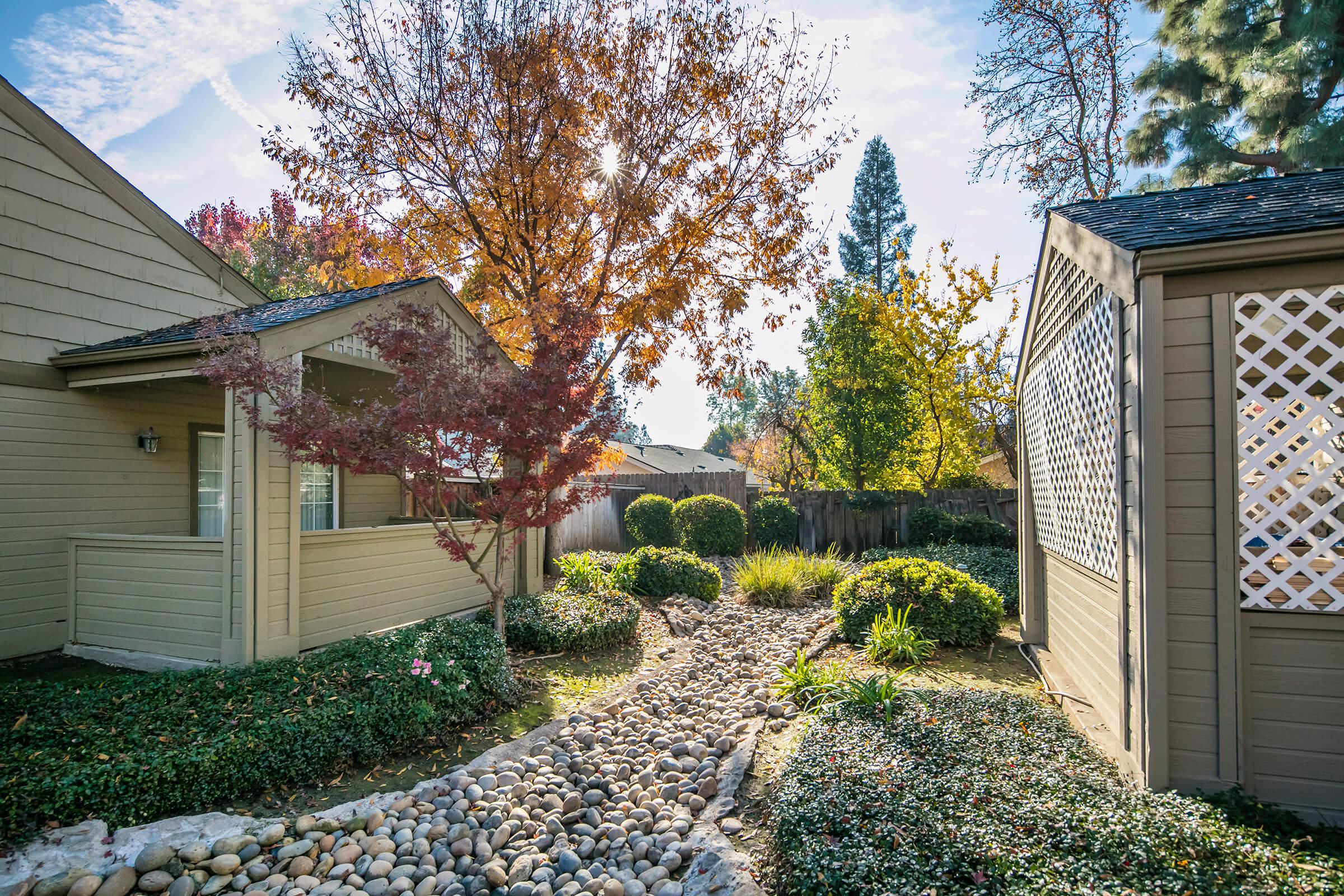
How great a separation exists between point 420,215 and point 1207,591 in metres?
10.0

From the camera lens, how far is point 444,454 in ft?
16.7

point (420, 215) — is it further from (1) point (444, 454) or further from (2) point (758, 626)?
(2) point (758, 626)

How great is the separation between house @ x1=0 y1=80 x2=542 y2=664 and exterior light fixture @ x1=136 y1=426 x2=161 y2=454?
0.02m

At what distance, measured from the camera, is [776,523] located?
12.4 meters

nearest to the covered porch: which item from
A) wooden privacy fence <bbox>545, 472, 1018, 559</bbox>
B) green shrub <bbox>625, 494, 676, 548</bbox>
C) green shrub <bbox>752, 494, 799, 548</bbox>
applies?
wooden privacy fence <bbox>545, 472, 1018, 559</bbox>

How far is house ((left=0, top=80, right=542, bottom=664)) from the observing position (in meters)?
5.14

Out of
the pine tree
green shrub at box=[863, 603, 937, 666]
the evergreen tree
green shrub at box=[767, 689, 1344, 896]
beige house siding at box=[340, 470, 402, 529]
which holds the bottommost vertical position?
green shrub at box=[863, 603, 937, 666]

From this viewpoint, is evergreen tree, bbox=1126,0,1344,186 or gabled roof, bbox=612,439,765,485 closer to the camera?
evergreen tree, bbox=1126,0,1344,186

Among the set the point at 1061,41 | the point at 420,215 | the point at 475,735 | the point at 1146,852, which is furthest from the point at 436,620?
the point at 1061,41

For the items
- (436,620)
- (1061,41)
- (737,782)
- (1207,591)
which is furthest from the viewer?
(1061,41)

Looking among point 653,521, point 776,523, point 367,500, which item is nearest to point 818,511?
point 776,523

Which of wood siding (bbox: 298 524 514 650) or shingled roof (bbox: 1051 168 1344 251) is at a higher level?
shingled roof (bbox: 1051 168 1344 251)

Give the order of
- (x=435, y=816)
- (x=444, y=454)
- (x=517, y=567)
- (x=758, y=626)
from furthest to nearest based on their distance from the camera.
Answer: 1. (x=517, y=567)
2. (x=758, y=626)
3. (x=444, y=454)
4. (x=435, y=816)

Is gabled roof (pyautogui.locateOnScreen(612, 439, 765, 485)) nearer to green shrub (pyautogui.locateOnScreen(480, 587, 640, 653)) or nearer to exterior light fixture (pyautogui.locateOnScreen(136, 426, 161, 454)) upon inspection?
green shrub (pyautogui.locateOnScreen(480, 587, 640, 653))
